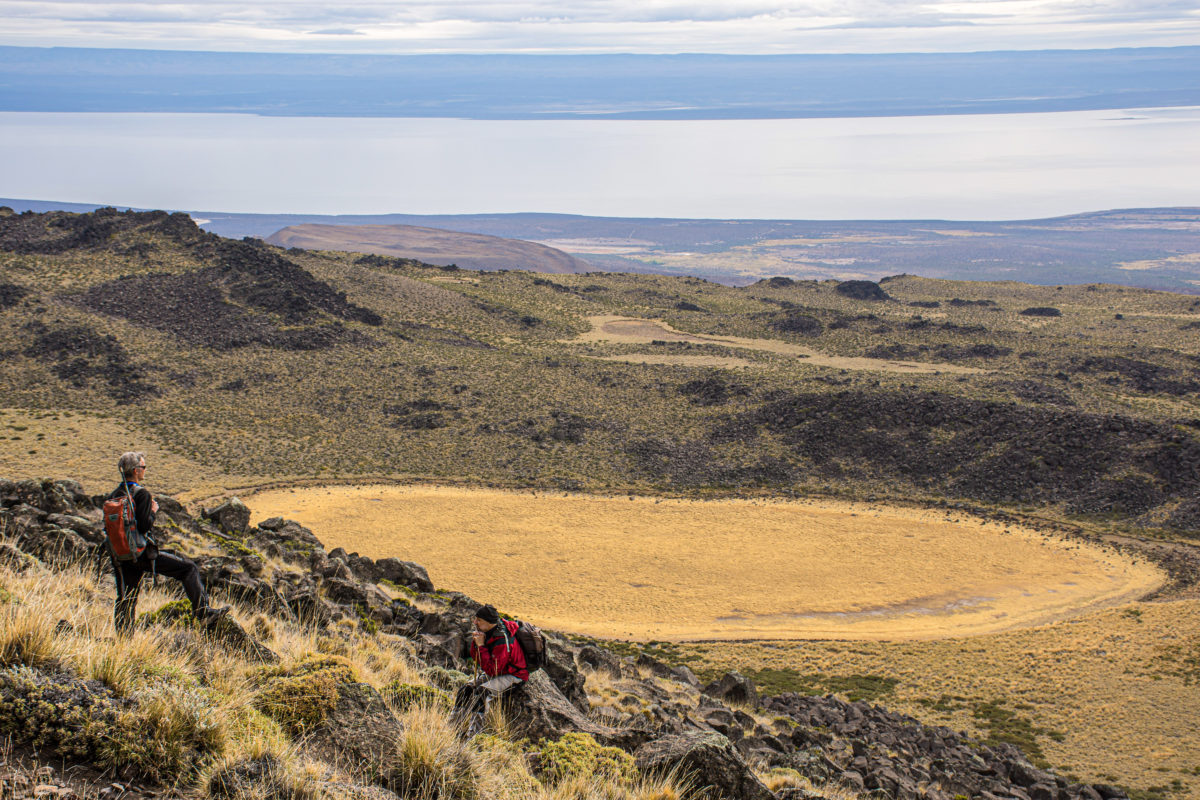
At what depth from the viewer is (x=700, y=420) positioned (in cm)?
4269

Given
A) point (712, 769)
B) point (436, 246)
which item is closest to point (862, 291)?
point (712, 769)

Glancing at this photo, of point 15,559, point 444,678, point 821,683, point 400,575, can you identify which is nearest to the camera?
point 15,559

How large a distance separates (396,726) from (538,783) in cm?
124

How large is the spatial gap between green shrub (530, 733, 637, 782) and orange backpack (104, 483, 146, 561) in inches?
166

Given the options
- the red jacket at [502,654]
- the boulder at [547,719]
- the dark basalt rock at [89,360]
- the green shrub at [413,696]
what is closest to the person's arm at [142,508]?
the green shrub at [413,696]

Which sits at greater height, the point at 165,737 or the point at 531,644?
the point at 165,737

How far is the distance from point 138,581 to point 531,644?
152 inches

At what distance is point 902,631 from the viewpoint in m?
23.7

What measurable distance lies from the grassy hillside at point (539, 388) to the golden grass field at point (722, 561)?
2.57 metres

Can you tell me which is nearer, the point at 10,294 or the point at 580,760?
the point at 580,760

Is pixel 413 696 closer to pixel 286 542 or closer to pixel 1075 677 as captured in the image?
pixel 286 542

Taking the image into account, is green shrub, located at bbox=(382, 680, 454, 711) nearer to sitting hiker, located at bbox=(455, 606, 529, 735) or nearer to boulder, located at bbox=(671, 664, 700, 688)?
sitting hiker, located at bbox=(455, 606, 529, 735)

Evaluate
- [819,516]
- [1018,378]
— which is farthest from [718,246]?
[819,516]

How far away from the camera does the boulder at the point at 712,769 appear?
7715 millimetres
